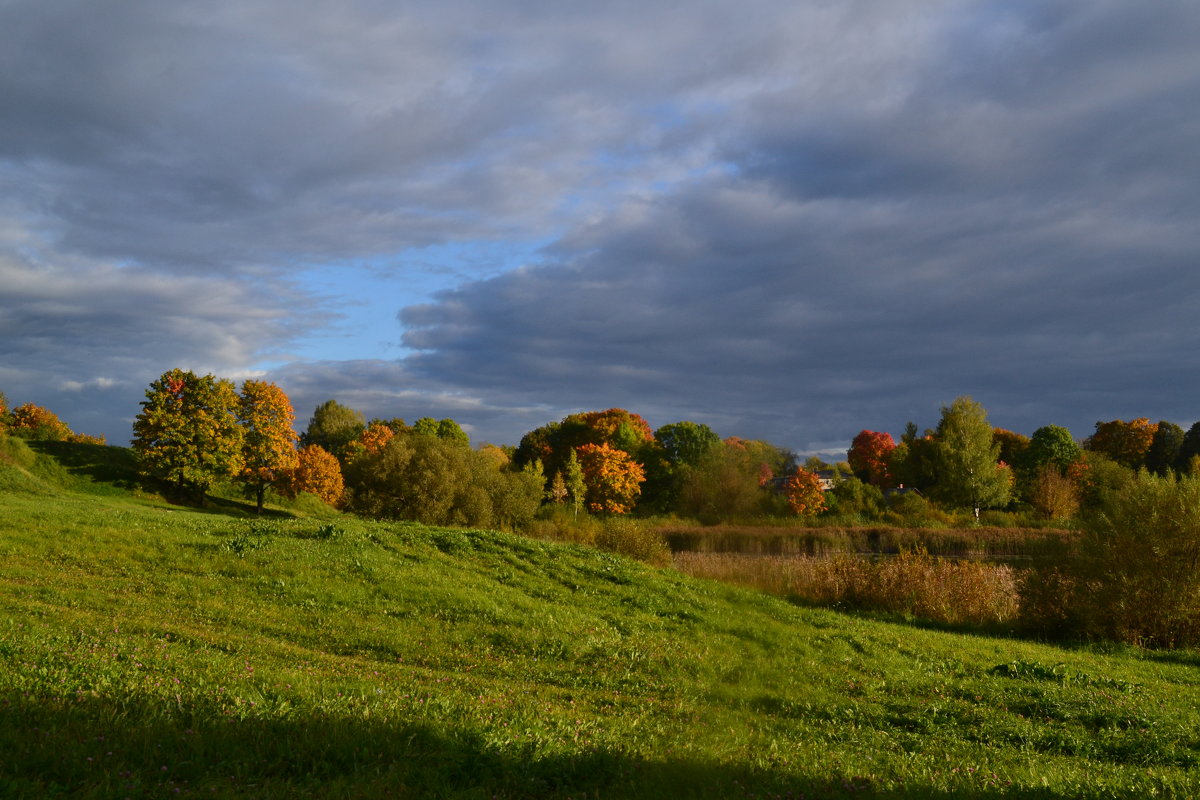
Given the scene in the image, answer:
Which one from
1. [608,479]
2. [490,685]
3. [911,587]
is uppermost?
[608,479]

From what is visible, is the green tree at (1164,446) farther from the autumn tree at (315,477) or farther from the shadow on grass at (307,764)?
the shadow on grass at (307,764)

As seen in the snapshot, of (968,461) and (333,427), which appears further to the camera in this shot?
(333,427)

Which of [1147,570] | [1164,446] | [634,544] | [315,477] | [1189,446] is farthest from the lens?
[1164,446]

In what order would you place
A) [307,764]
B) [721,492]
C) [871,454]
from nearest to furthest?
1. [307,764]
2. [721,492]
3. [871,454]

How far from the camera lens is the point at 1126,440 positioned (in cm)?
9256

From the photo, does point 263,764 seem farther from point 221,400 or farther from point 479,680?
point 221,400

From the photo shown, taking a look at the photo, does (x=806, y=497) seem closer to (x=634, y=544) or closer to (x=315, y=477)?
(x=634, y=544)

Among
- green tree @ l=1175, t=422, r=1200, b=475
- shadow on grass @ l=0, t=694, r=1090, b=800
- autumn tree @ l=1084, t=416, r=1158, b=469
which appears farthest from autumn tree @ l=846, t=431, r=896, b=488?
shadow on grass @ l=0, t=694, r=1090, b=800

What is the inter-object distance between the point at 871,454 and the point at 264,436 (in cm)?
10028

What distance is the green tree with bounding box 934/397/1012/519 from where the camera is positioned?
62875 millimetres

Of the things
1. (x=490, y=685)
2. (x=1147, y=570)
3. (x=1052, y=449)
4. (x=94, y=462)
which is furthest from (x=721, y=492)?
(x=490, y=685)

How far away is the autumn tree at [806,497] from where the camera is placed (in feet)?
233

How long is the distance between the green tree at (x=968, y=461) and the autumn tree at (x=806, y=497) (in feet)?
34.6

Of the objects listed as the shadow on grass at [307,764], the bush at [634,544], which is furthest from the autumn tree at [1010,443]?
the shadow on grass at [307,764]
